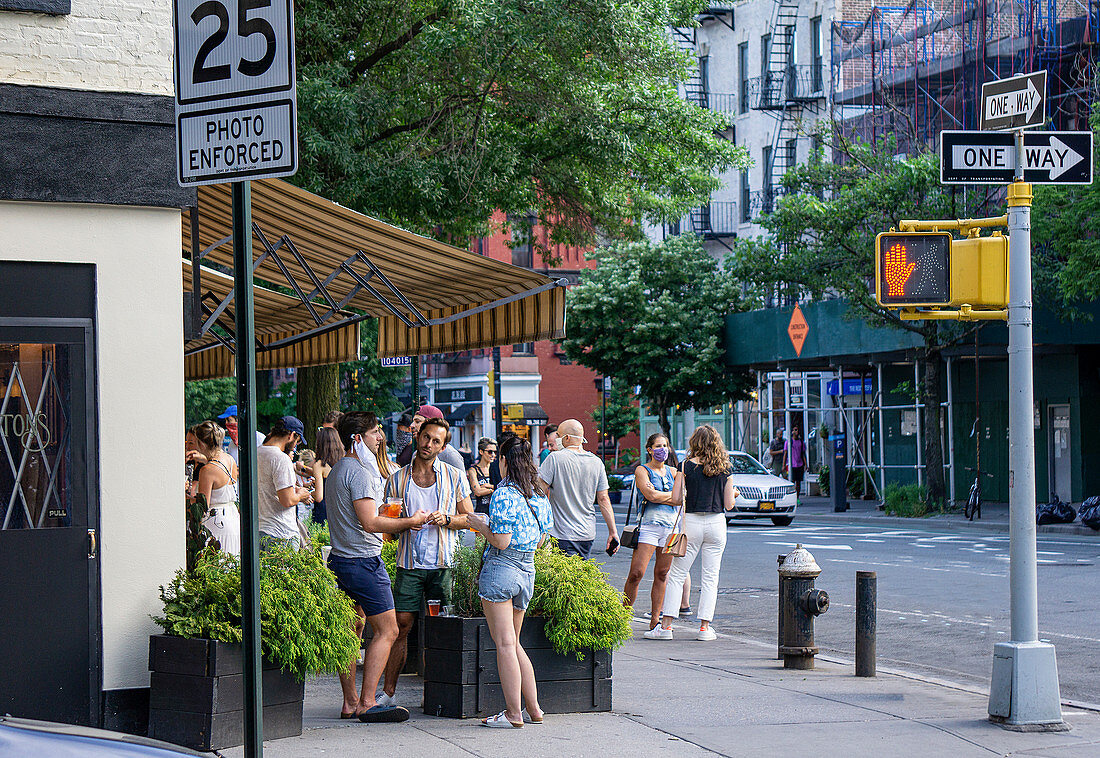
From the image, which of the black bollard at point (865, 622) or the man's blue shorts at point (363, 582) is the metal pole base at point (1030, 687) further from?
the man's blue shorts at point (363, 582)

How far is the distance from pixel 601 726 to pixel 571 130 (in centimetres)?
1096

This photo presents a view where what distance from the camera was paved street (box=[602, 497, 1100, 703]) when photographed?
460 inches

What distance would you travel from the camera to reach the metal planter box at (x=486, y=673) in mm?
8307

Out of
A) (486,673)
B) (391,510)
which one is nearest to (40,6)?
(391,510)

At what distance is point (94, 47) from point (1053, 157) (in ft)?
19.5

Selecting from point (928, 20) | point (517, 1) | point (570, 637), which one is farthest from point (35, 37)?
point (928, 20)

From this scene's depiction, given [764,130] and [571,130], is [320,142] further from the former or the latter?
[764,130]

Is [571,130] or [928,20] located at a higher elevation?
[928,20]

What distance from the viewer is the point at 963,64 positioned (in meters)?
31.3

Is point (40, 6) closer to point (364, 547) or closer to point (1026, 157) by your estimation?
point (364, 547)

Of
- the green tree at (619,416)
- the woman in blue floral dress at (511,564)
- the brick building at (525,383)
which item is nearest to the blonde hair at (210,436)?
the woman in blue floral dress at (511,564)

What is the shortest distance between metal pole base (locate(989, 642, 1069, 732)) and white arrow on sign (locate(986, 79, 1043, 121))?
3.32m

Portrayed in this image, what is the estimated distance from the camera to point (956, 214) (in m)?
27.8

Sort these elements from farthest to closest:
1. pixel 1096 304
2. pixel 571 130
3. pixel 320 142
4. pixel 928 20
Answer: pixel 928 20, pixel 1096 304, pixel 571 130, pixel 320 142
